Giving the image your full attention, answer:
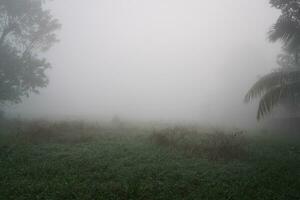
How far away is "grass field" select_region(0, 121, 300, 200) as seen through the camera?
25.6 feet

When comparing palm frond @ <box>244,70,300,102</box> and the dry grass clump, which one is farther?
palm frond @ <box>244,70,300,102</box>

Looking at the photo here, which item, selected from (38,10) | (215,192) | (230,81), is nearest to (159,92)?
(230,81)

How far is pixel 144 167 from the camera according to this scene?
982 cm

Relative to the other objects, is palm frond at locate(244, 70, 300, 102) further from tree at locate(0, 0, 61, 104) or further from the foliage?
tree at locate(0, 0, 61, 104)

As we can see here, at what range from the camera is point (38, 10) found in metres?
25.0

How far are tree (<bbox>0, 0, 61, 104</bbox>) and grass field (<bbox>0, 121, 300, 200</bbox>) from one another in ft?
31.1

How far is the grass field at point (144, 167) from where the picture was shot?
780 centimetres

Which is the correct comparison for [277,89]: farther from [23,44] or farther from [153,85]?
[153,85]

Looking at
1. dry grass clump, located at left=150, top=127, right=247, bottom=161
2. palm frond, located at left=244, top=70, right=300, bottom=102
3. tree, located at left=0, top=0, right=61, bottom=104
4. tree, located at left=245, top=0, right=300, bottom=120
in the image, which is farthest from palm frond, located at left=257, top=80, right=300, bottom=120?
tree, located at left=0, top=0, right=61, bottom=104

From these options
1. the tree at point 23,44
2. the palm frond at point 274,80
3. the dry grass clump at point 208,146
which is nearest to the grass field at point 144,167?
the dry grass clump at point 208,146

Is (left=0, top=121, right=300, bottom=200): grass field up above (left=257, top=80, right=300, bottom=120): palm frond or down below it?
below

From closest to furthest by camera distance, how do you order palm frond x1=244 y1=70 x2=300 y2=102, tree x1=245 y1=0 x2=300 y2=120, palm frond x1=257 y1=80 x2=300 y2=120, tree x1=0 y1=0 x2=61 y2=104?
1. palm frond x1=257 y1=80 x2=300 y2=120
2. tree x1=245 y1=0 x2=300 y2=120
3. palm frond x1=244 y1=70 x2=300 y2=102
4. tree x1=0 y1=0 x2=61 y2=104

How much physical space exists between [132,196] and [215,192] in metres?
2.65

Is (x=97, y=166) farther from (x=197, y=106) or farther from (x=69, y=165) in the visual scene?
(x=197, y=106)
